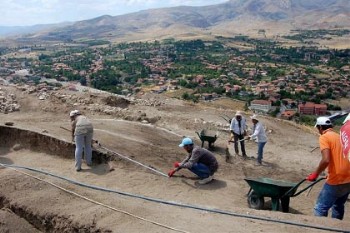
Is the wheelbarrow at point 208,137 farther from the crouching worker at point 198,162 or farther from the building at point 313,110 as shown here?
the building at point 313,110

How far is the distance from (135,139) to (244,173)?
3493mm

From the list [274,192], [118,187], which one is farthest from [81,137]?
[274,192]

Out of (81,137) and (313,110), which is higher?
(81,137)

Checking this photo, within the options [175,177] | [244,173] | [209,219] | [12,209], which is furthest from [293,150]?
[12,209]

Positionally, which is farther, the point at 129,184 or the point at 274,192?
the point at 129,184

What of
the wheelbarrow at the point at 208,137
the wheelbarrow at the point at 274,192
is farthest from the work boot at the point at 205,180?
the wheelbarrow at the point at 208,137

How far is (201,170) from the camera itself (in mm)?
8758

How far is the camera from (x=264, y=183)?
741 cm

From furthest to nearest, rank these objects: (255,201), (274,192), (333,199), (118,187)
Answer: (118,187)
(255,201)
(274,192)
(333,199)

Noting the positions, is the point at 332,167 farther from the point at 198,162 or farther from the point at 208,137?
the point at 208,137

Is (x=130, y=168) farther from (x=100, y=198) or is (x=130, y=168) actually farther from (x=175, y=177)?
(x=100, y=198)

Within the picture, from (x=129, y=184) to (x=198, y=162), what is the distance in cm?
149

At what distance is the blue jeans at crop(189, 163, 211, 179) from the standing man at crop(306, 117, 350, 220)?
8.75 feet

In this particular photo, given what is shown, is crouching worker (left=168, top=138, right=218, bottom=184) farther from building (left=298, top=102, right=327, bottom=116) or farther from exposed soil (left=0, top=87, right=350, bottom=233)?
building (left=298, top=102, right=327, bottom=116)
